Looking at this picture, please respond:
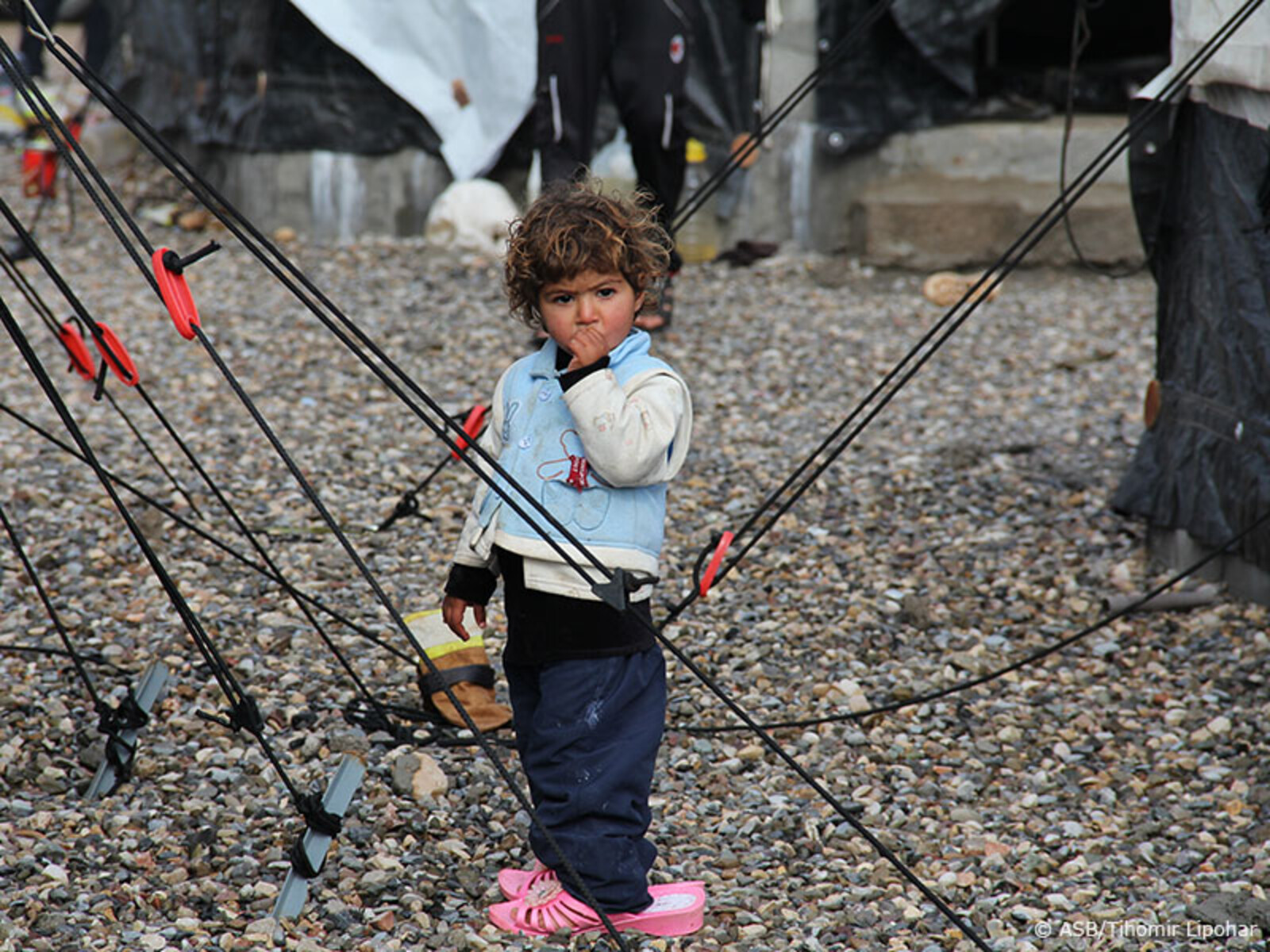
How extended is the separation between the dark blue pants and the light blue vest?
8.5 inches

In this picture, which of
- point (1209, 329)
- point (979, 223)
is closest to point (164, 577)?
point (1209, 329)

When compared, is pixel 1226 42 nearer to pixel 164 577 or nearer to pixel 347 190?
pixel 164 577

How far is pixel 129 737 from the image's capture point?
290 centimetres

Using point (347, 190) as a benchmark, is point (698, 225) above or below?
below

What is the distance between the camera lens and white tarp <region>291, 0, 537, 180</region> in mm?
7477

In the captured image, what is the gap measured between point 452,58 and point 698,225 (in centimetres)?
159

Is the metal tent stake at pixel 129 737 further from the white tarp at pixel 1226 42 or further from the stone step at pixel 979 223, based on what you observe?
the stone step at pixel 979 223

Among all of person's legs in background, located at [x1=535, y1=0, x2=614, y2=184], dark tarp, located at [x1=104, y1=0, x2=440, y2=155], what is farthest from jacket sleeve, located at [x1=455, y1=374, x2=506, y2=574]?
dark tarp, located at [x1=104, y1=0, x2=440, y2=155]

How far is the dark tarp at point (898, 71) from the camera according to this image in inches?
289

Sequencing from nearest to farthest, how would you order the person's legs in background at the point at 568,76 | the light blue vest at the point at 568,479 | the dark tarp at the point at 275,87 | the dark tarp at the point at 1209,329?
the light blue vest at the point at 568,479 < the dark tarp at the point at 1209,329 < the person's legs in background at the point at 568,76 < the dark tarp at the point at 275,87

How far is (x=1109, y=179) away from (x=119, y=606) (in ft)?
18.5

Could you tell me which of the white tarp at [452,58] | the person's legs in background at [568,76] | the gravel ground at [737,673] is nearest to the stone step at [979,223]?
the gravel ground at [737,673]

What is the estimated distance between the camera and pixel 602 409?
83.8 inches

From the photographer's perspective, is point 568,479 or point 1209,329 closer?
point 568,479
